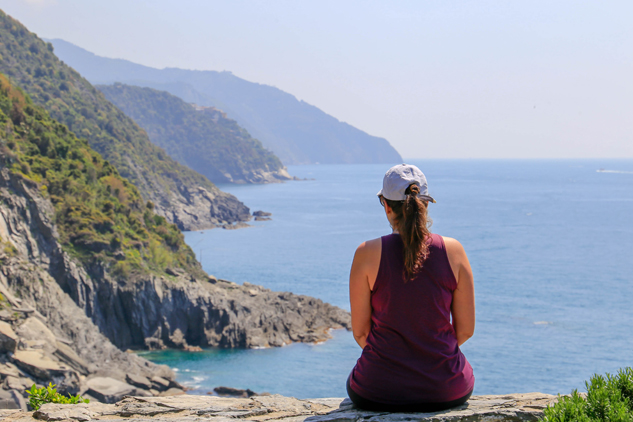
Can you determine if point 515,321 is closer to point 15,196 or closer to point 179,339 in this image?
point 179,339

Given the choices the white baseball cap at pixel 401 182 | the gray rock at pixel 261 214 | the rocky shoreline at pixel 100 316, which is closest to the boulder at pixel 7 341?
the rocky shoreline at pixel 100 316

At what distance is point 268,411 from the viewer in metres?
4.62

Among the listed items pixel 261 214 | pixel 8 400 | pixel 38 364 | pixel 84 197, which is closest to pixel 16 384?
pixel 38 364

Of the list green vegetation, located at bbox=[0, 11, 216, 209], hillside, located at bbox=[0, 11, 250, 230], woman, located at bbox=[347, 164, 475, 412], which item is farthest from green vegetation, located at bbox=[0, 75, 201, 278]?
woman, located at bbox=[347, 164, 475, 412]

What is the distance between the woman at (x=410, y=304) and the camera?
3455mm

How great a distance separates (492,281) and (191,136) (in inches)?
5308

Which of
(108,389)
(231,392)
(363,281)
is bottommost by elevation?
(231,392)

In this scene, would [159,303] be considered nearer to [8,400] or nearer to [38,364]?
[38,364]

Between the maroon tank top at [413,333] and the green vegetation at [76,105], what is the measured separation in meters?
80.0

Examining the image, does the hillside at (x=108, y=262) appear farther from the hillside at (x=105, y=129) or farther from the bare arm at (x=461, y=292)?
the hillside at (x=105, y=129)

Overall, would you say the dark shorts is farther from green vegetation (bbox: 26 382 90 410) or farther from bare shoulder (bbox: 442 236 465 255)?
green vegetation (bbox: 26 382 90 410)

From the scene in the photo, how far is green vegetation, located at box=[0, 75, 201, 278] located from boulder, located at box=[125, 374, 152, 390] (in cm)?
995

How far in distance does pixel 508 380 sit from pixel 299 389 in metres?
14.2

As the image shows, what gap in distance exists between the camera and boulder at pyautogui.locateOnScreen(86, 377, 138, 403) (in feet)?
85.5
